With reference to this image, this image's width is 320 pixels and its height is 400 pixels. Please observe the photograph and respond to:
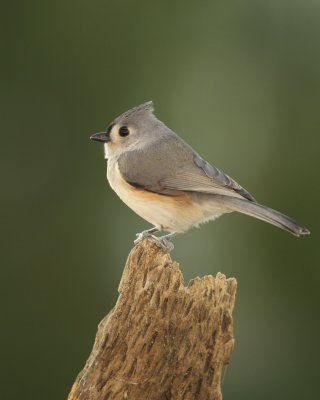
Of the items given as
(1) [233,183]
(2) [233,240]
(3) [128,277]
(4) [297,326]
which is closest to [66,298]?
(2) [233,240]

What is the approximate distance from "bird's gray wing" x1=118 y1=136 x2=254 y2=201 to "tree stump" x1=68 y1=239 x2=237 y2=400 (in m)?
1.11

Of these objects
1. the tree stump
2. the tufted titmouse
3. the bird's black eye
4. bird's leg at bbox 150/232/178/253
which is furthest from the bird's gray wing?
the tree stump

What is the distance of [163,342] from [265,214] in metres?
1.10

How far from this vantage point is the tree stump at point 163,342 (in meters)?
4.38

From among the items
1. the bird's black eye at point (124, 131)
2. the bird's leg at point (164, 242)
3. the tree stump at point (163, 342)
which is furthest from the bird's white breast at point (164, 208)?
the tree stump at point (163, 342)

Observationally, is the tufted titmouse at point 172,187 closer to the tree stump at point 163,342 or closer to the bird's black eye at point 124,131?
the bird's black eye at point 124,131

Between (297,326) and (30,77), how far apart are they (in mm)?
3845

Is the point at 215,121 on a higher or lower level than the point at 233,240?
higher

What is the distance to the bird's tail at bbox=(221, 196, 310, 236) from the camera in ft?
16.0

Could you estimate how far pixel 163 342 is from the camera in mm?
4414

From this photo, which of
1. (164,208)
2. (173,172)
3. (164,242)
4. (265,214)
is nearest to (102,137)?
(173,172)

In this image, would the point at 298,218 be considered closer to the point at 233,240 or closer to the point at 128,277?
the point at 233,240

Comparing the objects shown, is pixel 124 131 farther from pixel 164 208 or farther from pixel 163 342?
pixel 163 342

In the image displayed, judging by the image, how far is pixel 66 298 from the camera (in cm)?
866
